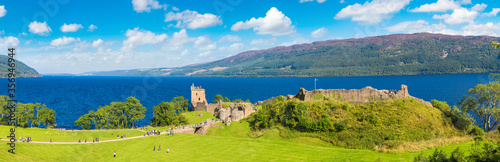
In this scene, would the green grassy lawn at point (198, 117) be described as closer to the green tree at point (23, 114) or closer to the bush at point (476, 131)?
the green tree at point (23, 114)

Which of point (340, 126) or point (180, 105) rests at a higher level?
point (340, 126)

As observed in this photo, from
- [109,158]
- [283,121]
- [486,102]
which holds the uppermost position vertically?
[486,102]

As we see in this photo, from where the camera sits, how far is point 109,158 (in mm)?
36469

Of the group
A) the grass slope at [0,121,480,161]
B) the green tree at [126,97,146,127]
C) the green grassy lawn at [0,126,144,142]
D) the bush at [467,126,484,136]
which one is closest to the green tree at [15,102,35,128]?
the green grassy lawn at [0,126,144,142]

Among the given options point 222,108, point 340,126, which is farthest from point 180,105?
point 340,126

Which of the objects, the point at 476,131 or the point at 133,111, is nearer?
the point at 476,131

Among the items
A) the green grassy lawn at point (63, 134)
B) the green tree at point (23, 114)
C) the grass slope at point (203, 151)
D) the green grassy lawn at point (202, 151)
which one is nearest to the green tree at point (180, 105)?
the green grassy lawn at point (63, 134)

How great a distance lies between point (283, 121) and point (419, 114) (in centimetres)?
2105

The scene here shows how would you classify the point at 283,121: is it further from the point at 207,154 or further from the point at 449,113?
the point at 449,113

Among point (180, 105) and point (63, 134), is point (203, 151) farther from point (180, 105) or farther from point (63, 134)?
point (180, 105)

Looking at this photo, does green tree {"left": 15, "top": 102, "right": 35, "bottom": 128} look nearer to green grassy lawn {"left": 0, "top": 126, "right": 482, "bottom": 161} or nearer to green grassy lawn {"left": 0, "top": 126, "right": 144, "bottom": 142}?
green grassy lawn {"left": 0, "top": 126, "right": 144, "bottom": 142}

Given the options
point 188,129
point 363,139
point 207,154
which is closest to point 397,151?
point 363,139

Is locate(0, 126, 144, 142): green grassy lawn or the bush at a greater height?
the bush

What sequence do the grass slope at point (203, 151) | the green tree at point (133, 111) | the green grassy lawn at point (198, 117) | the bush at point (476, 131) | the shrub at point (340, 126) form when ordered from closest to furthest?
1. the grass slope at point (203, 151)
2. the bush at point (476, 131)
3. the shrub at point (340, 126)
4. the green grassy lawn at point (198, 117)
5. the green tree at point (133, 111)
